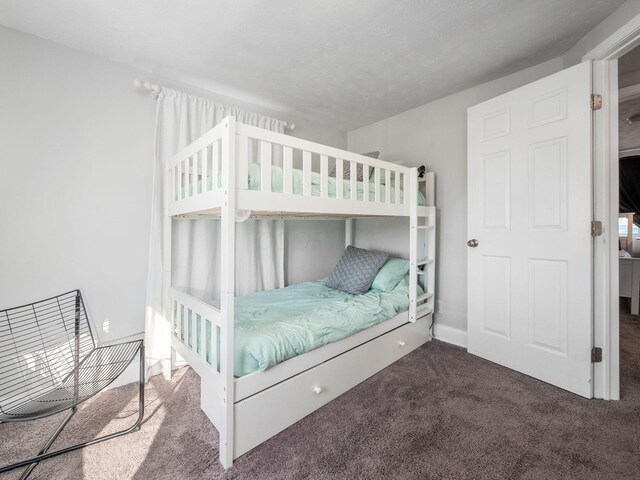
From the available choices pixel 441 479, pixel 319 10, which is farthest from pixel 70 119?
pixel 441 479

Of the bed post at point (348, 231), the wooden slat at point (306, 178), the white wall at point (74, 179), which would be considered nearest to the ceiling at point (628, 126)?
the bed post at point (348, 231)

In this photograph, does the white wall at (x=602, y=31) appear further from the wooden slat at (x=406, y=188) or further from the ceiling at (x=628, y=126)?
the ceiling at (x=628, y=126)

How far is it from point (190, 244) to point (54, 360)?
1081 mm

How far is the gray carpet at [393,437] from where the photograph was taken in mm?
1226

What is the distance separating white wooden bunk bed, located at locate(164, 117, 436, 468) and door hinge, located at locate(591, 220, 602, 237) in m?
1.09

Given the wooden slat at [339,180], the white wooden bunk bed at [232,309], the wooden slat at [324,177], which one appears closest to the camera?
the white wooden bunk bed at [232,309]

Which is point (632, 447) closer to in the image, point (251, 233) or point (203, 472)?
point (203, 472)

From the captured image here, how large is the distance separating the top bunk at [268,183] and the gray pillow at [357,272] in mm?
560

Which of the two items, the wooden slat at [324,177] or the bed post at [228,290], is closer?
the bed post at [228,290]

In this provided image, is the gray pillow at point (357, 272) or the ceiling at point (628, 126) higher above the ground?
the ceiling at point (628, 126)

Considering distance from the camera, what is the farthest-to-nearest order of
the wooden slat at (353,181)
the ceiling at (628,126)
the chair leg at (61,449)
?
the ceiling at (628,126) < the wooden slat at (353,181) < the chair leg at (61,449)

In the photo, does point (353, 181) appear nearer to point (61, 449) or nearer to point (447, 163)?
point (447, 163)

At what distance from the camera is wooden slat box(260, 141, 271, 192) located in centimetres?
139

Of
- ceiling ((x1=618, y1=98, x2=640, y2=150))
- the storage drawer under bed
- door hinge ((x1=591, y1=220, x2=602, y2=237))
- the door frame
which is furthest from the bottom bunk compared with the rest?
ceiling ((x1=618, y1=98, x2=640, y2=150))
